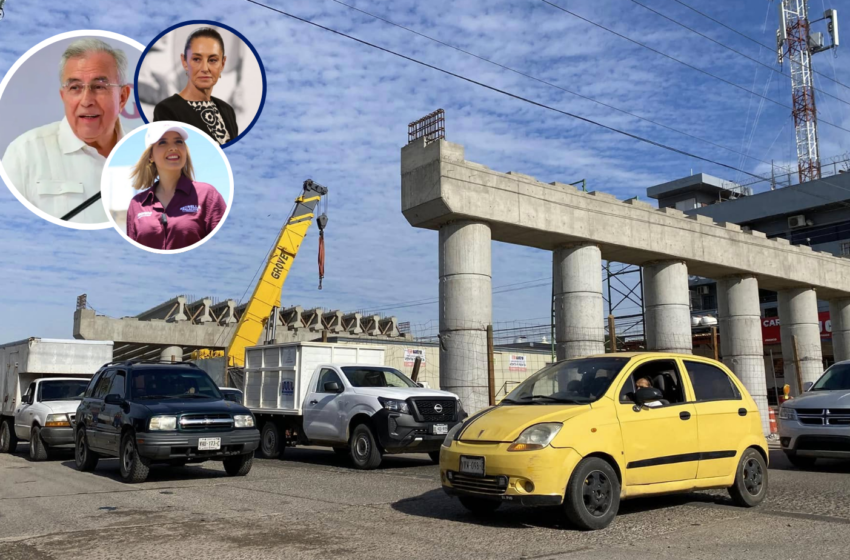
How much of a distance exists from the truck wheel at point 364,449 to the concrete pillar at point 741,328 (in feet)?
54.2

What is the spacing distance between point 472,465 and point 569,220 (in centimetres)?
1386

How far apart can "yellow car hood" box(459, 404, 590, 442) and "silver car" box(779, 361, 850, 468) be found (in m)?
6.36

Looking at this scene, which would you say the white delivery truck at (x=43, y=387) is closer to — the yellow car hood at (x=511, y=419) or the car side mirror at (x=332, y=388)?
the car side mirror at (x=332, y=388)

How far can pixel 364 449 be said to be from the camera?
13086mm

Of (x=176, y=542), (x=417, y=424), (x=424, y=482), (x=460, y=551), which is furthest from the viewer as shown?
→ (x=417, y=424)

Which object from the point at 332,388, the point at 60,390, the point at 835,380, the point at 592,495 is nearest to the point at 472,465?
the point at 592,495

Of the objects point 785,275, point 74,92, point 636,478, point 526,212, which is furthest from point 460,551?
point 785,275

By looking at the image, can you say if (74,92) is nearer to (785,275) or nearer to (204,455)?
(204,455)

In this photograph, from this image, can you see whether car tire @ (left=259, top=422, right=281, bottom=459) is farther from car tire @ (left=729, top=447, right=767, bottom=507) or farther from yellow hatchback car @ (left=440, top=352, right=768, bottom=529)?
car tire @ (left=729, top=447, right=767, bottom=507)

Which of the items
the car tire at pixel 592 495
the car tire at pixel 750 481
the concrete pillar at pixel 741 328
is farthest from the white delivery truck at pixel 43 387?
the concrete pillar at pixel 741 328

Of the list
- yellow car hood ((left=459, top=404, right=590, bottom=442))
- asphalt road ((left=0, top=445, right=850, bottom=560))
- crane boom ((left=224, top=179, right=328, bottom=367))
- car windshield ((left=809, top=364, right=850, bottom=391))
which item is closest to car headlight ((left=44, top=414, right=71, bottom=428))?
asphalt road ((left=0, top=445, right=850, bottom=560))

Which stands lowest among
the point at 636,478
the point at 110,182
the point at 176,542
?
the point at 176,542

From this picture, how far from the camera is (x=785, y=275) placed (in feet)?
88.9

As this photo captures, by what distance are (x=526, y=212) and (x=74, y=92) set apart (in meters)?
13.0
